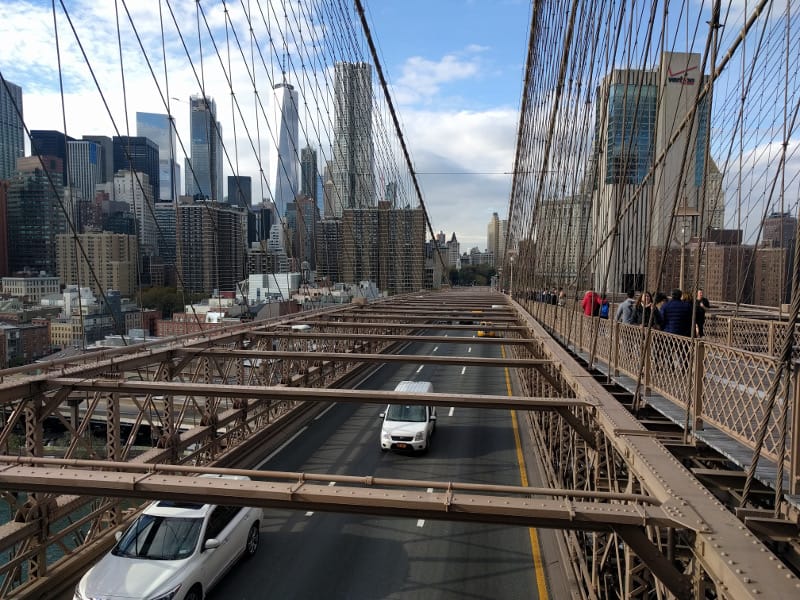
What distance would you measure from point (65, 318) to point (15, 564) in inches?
183

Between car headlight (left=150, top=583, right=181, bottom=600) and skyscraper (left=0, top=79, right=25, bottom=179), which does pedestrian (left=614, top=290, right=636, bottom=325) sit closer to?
car headlight (left=150, top=583, right=181, bottom=600)

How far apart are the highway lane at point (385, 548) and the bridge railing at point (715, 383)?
3.67 m

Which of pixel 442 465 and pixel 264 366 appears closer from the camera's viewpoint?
pixel 442 465

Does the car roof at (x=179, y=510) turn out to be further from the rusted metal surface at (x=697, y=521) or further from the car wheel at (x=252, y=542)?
the rusted metal surface at (x=697, y=521)

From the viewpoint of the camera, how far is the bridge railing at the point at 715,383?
13.0 ft

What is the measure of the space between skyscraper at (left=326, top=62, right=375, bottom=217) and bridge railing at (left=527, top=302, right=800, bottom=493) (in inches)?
1010

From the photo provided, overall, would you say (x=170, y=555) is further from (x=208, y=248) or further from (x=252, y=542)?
(x=208, y=248)

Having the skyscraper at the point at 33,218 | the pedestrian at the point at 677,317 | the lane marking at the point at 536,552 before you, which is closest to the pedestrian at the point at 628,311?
the pedestrian at the point at 677,317

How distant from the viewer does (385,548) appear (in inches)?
370

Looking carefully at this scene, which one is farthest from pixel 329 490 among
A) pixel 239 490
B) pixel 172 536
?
pixel 172 536

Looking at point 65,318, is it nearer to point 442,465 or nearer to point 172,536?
point 172,536

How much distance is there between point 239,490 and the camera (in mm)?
3955

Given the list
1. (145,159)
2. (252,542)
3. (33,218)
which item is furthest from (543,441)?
(145,159)

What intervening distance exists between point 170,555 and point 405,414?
8180 millimetres
